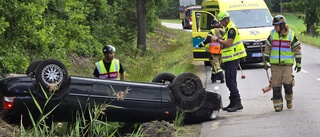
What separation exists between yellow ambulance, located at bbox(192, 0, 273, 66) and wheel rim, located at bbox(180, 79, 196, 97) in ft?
32.9

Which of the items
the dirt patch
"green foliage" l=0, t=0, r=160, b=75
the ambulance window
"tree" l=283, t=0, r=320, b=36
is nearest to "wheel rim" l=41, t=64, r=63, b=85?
the dirt patch

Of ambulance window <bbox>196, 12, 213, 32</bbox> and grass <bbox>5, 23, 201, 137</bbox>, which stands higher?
ambulance window <bbox>196, 12, 213, 32</bbox>

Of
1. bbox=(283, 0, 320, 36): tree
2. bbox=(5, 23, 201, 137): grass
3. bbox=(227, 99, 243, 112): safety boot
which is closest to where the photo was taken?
bbox=(5, 23, 201, 137): grass

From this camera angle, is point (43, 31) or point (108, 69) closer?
point (108, 69)

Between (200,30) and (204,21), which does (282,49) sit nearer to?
(200,30)

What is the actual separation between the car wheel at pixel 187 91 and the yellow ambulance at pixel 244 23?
996 centimetres

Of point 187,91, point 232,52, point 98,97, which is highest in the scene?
point 232,52

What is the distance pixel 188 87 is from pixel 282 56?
1999mm

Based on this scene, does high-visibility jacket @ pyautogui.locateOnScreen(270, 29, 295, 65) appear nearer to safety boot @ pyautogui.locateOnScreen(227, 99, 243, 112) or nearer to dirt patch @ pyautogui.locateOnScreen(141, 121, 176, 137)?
safety boot @ pyautogui.locateOnScreen(227, 99, 243, 112)

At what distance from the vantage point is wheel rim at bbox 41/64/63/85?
858 centimetres

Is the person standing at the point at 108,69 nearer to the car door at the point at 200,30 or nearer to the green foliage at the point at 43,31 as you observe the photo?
the green foliage at the point at 43,31

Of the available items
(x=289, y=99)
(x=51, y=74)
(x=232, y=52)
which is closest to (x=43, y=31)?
(x=232, y=52)

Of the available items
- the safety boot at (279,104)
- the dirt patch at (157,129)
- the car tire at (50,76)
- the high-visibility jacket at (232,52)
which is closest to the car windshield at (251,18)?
the high-visibility jacket at (232,52)

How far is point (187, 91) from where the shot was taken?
10.2 metres
